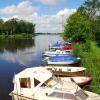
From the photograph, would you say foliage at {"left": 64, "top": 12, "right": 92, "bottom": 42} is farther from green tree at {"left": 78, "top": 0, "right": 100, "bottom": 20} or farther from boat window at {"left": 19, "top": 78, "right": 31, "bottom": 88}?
boat window at {"left": 19, "top": 78, "right": 31, "bottom": 88}

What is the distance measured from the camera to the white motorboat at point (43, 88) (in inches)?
986

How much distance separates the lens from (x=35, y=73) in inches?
1137

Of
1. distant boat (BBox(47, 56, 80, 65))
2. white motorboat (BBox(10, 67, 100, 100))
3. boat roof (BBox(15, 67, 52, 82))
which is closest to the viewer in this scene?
white motorboat (BBox(10, 67, 100, 100))

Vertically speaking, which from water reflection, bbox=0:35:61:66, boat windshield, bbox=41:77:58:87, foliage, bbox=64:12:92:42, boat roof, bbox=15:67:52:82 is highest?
foliage, bbox=64:12:92:42

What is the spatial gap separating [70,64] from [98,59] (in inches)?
368

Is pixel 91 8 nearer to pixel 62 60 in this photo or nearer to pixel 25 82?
pixel 62 60

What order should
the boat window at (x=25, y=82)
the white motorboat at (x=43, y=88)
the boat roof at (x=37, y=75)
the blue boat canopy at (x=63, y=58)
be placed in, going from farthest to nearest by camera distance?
1. the blue boat canopy at (x=63, y=58)
2. the boat roof at (x=37, y=75)
3. the boat window at (x=25, y=82)
4. the white motorboat at (x=43, y=88)

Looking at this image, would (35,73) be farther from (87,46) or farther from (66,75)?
(87,46)

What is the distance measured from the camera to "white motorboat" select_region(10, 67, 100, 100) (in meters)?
25.0

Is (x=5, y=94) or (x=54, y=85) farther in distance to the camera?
(x=5, y=94)

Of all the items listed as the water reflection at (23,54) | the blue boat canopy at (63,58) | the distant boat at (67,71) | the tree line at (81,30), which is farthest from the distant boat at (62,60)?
the tree line at (81,30)

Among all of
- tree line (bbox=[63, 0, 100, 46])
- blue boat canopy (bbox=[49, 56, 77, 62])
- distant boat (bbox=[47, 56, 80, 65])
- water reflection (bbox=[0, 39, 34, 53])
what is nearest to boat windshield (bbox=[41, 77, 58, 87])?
distant boat (bbox=[47, 56, 80, 65])

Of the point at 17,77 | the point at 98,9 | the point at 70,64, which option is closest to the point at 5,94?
the point at 17,77

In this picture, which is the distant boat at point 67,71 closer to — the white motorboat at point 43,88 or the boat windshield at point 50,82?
the white motorboat at point 43,88
